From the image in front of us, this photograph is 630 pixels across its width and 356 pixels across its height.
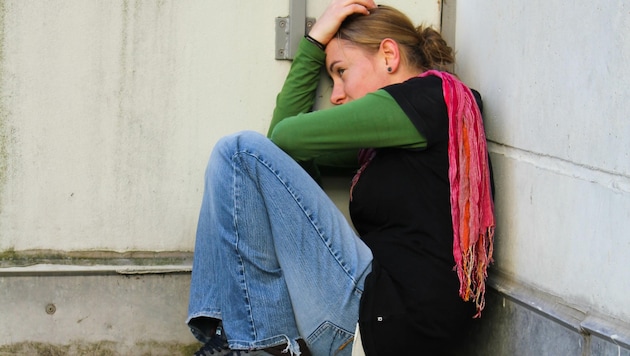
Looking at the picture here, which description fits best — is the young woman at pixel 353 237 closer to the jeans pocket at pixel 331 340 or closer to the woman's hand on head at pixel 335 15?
the jeans pocket at pixel 331 340

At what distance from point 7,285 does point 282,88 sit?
48.8 inches

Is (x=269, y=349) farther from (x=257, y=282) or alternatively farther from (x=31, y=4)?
(x=31, y=4)

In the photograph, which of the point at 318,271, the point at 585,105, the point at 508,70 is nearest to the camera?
the point at 585,105

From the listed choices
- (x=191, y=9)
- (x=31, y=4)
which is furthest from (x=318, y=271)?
(x=31, y=4)

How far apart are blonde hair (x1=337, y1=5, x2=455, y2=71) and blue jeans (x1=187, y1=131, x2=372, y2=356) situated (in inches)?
23.3

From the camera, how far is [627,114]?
199 cm

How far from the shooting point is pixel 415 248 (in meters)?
2.48

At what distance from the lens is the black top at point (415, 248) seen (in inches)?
94.7

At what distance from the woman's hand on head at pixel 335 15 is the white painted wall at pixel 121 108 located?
0.17 metres

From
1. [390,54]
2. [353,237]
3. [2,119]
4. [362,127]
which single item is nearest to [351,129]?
[362,127]

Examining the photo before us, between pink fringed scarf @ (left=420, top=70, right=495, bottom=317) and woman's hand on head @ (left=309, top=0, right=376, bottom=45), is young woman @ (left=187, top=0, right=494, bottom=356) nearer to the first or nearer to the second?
pink fringed scarf @ (left=420, top=70, right=495, bottom=317)

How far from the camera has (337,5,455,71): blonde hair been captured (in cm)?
278

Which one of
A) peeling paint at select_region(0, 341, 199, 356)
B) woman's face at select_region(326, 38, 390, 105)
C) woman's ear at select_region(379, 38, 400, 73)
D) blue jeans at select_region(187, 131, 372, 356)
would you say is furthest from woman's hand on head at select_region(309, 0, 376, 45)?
peeling paint at select_region(0, 341, 199, 356)

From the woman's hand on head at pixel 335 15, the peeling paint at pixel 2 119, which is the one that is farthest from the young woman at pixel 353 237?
the peeling paint at pixel 2 119
